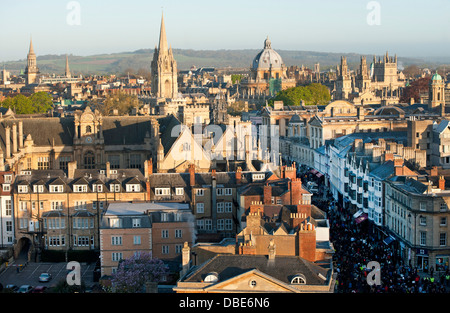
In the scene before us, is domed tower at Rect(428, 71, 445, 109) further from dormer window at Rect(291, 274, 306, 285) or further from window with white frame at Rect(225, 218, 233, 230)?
dormer window at Rect(291, 274, 306, 285)

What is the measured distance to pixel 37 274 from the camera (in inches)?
1913

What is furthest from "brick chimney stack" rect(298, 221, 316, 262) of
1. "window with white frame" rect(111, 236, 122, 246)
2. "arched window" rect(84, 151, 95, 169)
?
"arched window" rect(84, 151, 95, 169)

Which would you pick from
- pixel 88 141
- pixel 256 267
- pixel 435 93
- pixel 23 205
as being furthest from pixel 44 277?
pixel 435 93

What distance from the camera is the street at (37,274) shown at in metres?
46.5

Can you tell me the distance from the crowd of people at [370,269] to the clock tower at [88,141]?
91.1 ft

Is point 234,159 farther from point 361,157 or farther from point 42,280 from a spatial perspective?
point 42,280

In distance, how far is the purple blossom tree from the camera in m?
38.1

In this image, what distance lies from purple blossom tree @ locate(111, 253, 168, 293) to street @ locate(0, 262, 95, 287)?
475 centimetres

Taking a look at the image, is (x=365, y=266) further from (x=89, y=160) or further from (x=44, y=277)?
(x=89, y=160)

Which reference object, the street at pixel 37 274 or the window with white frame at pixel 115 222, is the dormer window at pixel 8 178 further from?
the window with white frame at pixel 115 222

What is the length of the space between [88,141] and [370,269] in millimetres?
40391

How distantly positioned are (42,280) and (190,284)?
19407 millimetres

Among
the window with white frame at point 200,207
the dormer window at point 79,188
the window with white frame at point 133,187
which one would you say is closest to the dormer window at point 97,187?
the dormer window at point 79,188
